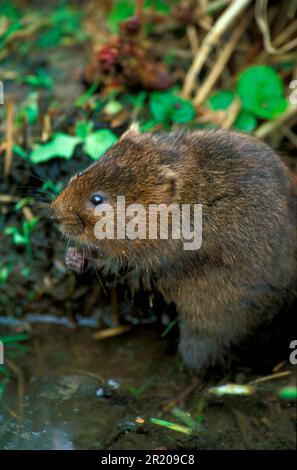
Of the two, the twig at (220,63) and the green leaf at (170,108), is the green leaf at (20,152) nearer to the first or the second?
the green leaf at (170,108)

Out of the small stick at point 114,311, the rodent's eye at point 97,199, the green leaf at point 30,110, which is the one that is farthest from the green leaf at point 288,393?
the green leaf at point 30,110

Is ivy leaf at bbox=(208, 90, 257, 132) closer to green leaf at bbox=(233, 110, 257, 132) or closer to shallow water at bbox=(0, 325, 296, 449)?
green leaf at bbox=(233, 110, 257, 132)

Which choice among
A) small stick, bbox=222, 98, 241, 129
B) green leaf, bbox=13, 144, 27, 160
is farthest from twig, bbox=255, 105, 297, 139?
green leaf, bbox=13, 144, 27, 160

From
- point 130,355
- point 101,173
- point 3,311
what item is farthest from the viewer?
point 3,311

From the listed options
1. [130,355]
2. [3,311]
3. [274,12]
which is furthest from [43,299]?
[274,12]

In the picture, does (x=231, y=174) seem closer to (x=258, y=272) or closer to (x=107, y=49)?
(x=258, y=272)

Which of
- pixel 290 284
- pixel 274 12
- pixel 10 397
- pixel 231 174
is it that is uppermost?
pixel 274 12
